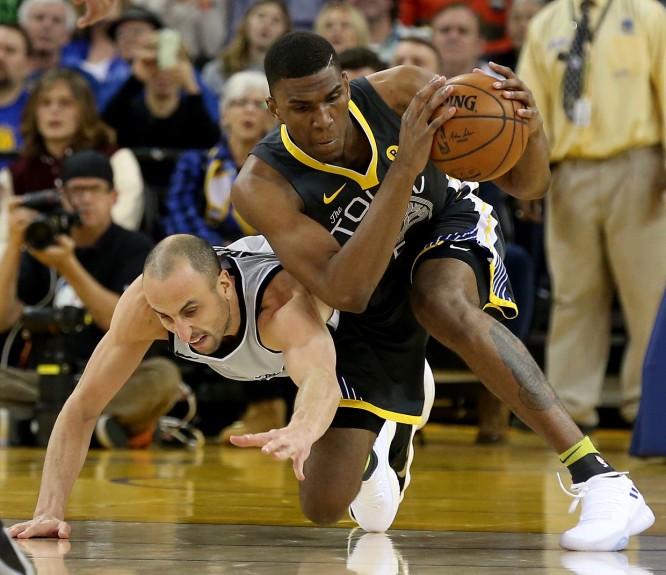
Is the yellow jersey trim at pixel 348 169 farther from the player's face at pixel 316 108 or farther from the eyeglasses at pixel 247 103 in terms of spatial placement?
the eyeglasses at pixel 247 103

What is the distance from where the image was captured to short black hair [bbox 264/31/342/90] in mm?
3350

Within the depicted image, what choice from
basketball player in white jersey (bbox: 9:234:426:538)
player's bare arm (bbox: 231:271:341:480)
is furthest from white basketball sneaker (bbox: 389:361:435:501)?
player's bare arm (bbox: 231:271:341:480)

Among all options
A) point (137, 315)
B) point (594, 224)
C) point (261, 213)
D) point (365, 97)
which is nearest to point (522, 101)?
point (365, 97)

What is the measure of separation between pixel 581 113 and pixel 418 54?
0.90 metres

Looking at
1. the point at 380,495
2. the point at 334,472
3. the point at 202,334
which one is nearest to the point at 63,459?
the point at 202,334

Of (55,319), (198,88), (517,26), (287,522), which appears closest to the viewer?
(287,522)

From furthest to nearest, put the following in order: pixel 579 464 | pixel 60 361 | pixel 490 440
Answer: pixel 490 440 < pixel 60 361 < pixel 579 464

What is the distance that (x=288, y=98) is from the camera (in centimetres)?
338

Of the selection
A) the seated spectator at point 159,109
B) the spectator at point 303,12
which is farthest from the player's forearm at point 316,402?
the spectator at point 303,12

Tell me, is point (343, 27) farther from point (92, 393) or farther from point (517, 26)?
point (92, 393)

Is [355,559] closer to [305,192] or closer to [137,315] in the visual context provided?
[137,315]

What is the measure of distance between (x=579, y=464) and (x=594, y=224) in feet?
11.4

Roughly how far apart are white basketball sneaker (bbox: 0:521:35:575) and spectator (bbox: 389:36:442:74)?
4.67 m

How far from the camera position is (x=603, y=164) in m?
6.60
